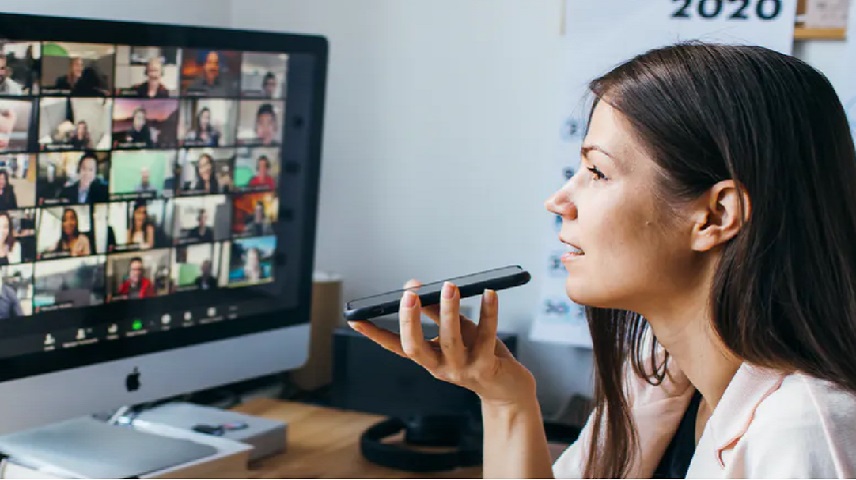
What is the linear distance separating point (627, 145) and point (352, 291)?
0.98 m

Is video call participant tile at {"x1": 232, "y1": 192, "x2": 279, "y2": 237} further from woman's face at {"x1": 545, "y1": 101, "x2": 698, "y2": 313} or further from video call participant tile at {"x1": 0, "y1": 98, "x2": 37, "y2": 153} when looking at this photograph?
woman's face at {"x1": 545, "y1": 101, "x2": 698, "y2": 313}

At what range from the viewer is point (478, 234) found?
177cm

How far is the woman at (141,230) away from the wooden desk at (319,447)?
32 centimetres

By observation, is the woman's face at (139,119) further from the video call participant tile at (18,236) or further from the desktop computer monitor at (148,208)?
the video call participant tile at (18,236)

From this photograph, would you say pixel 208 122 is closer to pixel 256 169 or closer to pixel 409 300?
pixel 256 169

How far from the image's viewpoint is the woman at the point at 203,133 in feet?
4.44

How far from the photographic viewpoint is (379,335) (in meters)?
1.04

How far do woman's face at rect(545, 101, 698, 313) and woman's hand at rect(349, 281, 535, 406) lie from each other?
10 centimetres

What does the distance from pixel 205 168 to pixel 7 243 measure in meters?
0.28

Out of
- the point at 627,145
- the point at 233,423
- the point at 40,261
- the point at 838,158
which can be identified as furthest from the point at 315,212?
the point at 838,158

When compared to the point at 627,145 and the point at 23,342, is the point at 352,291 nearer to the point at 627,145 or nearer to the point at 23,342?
the point at 23,342

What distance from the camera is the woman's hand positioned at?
1.00 meters

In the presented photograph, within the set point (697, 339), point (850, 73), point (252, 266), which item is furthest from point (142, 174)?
point (850, 73)

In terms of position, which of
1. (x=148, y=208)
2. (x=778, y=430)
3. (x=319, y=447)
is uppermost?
(x=148, y=208)
